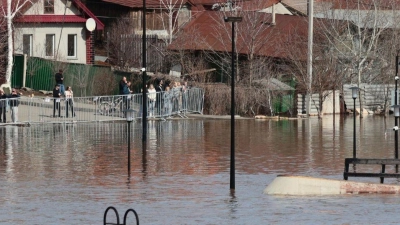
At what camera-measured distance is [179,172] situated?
2486cm

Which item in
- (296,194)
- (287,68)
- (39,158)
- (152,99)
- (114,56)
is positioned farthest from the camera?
(114,56)

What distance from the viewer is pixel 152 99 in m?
42.9

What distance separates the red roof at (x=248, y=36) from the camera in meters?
53.9

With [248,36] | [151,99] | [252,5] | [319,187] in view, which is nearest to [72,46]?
[252,5]

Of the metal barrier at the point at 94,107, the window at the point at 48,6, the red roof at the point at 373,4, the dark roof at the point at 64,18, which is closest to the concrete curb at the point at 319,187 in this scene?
the metal barrier at the point at 94,107

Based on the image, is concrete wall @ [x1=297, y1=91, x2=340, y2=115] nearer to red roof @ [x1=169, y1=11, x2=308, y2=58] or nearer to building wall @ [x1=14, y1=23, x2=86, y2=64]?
red roof @ [x1=169, y1=11, x2=308, y2=58]

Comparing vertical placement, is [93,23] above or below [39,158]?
above

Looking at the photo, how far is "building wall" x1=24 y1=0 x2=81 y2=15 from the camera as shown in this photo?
57.4 meters

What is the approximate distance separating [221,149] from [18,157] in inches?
239

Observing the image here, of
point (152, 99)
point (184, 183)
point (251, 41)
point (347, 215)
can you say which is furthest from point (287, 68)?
point (347, 215)

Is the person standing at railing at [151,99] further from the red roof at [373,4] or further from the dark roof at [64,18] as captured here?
the dark roof at [64,18]

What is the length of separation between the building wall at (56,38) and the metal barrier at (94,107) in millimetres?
13523

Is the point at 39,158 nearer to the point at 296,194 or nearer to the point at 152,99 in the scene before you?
the point at 296,194

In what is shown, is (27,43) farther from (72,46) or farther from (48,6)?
(72,46)
